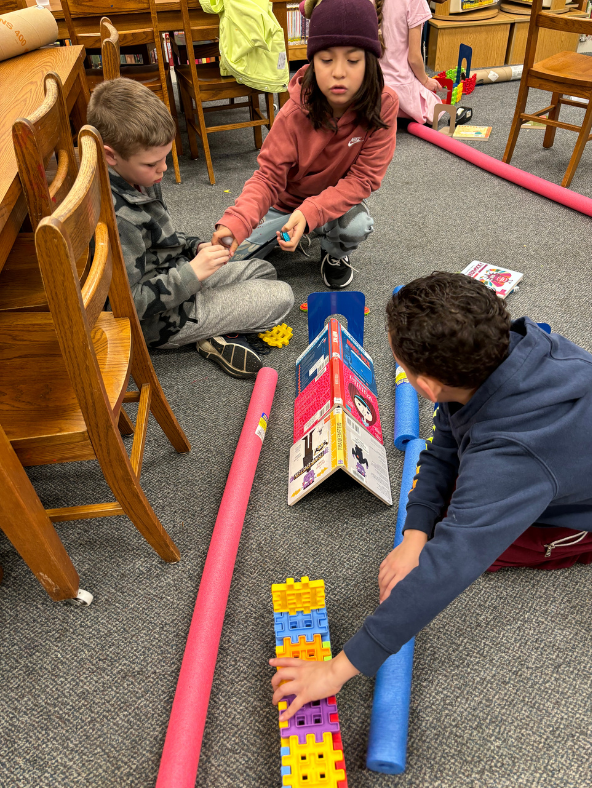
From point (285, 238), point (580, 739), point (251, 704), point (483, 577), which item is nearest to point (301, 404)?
point (285, 238)

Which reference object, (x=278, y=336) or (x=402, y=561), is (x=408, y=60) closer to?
(x=278, y=336)

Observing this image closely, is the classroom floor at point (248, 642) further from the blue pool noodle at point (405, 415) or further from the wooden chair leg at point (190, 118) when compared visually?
the wooden chair leg at point (190, 118)

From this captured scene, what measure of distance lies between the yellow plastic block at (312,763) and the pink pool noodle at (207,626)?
149mm

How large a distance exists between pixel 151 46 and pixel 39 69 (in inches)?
82.6

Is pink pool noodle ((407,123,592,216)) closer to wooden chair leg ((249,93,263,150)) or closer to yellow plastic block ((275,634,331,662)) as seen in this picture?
wooden chair leg ((249,93,263,150))

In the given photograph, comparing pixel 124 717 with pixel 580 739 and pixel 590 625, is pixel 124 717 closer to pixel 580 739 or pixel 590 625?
pixel 580 739

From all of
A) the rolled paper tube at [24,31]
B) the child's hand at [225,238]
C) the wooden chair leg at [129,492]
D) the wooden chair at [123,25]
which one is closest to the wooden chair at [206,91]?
the wooden chair at [123,25]

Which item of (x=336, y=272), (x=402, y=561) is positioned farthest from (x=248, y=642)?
(x=336, y=272)

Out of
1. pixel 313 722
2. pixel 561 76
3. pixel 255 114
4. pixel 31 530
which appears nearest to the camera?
pixel 313 722

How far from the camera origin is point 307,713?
Result: 0.88 meters

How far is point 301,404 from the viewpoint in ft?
4.91

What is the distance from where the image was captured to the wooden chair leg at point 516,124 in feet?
8.58

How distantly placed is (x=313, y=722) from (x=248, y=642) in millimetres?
228

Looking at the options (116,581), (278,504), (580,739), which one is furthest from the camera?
(278,504)
